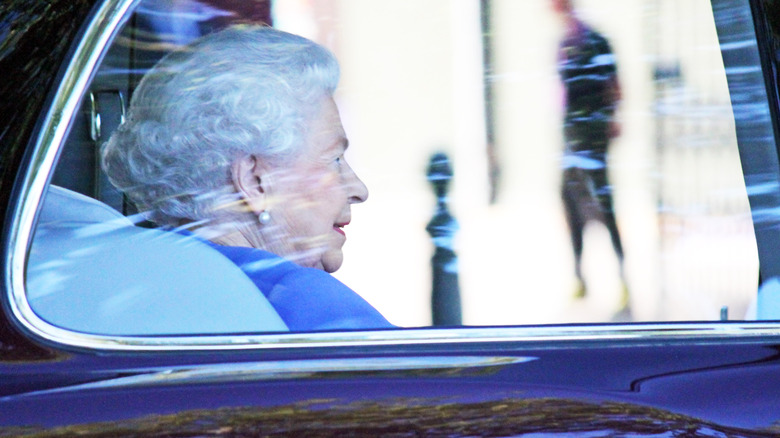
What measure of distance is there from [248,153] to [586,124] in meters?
0.57

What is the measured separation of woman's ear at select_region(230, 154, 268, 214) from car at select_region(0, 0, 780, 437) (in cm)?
18

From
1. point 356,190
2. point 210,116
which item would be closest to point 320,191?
point 356,190

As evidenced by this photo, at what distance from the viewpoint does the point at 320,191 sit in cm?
190

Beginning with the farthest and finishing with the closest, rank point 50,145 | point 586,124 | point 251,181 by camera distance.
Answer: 1. point 251,181
2. point 586,124
3. point 50,145

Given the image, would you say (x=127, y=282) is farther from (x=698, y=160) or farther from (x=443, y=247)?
(x=698, y=160)

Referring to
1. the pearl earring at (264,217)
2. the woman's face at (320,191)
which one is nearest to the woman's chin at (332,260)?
the woman's face at (320,191)

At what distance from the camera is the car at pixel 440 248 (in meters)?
1.27

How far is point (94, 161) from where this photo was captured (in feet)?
6.04

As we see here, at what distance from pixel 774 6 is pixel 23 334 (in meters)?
1.12

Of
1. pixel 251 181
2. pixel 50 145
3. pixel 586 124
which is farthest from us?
pixel 251 181

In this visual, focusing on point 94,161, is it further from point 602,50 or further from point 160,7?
point 602,50

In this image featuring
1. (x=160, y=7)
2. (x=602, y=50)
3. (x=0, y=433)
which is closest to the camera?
(x=0, y=433)

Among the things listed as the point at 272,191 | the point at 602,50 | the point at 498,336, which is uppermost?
the point at 602,50

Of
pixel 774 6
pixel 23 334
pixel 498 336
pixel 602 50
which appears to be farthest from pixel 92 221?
pixel 774 6
